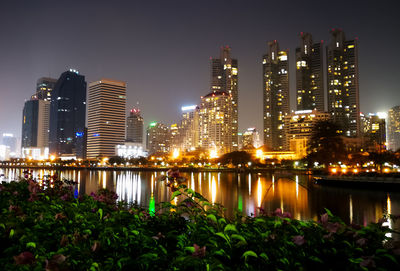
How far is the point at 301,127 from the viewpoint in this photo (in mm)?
188625

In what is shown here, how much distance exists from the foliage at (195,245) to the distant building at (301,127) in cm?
18219

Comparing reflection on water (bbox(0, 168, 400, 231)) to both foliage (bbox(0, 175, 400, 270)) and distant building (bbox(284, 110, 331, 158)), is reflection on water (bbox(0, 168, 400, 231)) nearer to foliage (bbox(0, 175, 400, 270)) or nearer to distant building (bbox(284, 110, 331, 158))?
foliage (bbox(0, 175, 400, 270))

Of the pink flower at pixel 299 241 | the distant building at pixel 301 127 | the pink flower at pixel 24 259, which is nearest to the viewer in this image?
the pink flower at pixel 24 259

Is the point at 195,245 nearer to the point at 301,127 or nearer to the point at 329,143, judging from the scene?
the point at 329,143

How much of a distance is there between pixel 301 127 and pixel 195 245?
19577 centimetres

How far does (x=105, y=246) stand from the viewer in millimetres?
3074

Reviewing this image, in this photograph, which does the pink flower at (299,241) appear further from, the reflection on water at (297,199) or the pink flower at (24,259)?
the pink flower at (24,259)

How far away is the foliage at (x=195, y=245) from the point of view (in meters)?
2.55

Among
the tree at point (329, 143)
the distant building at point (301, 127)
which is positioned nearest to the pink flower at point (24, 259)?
the tree at point (329, 143)

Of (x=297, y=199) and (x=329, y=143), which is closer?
(x=297, y=199)

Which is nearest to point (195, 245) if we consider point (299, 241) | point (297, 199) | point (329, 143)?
point (299, 241)

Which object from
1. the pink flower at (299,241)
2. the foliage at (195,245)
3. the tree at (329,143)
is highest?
the tree at (329,143)

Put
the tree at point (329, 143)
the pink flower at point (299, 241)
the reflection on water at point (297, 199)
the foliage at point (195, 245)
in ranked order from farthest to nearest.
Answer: the tree at point (329, 143) < the reflection on water at point (297, 199) < the pink flower at point (299, 241) < the foliage at point (195, 245)

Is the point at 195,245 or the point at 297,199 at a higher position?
the point at 195,245
